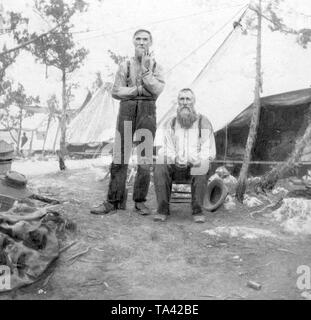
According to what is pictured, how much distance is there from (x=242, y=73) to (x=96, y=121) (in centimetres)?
873

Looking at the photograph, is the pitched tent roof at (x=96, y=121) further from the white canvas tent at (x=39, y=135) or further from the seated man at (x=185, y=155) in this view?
the seated man at (x=185, y=155)

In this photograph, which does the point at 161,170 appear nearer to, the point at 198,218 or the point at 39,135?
the point at 198,218

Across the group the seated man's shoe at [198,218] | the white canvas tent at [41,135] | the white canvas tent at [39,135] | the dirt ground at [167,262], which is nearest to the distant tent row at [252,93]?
the seated man's shoe at [198,218]

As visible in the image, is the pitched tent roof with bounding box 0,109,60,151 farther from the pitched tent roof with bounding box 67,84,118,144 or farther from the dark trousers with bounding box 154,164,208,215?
the dark trousers with bounding box 154,164,208,215

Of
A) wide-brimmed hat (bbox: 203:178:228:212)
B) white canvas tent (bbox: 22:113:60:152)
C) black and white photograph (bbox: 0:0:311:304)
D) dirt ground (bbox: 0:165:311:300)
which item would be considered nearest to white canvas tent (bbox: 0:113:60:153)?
white canvas tent (bbox: 22:113:60:152)

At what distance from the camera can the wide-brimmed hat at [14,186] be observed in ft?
11.9

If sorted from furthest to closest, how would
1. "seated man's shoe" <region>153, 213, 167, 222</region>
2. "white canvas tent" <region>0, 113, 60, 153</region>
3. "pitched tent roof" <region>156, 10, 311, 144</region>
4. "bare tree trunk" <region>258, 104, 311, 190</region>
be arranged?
"white canvas tent" <region>0, 113, 60, 153</region> < "pitched tent roof" <region>156, 10, 311, 144</region> < "bare tree trunk" <region>258, 104, 311, 190</region> < "seated man's shoe" <region>153, 213, 167, 222</region>

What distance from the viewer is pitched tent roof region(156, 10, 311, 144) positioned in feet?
22.9

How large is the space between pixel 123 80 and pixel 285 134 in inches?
147

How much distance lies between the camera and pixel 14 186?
145 inches

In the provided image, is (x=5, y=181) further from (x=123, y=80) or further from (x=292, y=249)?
(x=292, y=249)

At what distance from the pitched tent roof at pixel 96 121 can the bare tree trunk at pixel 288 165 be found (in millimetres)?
10290

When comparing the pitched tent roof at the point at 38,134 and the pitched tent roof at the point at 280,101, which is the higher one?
the pitched tent roof at the point at 280,101
